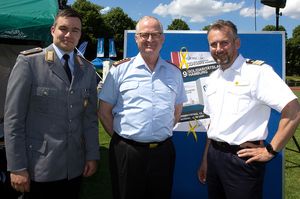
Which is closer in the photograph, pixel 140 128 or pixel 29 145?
pixel 29 145

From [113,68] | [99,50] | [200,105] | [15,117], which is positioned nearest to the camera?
[15,117]

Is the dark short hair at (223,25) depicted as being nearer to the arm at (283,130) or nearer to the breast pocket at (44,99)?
Answer: the arm at (283,130)

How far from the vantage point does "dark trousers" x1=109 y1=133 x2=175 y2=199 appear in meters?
2.99

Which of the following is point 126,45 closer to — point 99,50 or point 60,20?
point 60,20

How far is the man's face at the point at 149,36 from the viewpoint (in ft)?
9.83

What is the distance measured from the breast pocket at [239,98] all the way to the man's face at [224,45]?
0.25 meters

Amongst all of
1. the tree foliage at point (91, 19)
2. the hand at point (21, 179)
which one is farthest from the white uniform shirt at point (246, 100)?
the tree foliage at point (91, 19)

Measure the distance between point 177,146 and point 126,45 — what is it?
4.40ft

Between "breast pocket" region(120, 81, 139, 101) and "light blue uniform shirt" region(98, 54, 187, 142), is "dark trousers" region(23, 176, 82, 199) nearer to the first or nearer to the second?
"light blue uniform shirt" region(98, 54, 187, 142)

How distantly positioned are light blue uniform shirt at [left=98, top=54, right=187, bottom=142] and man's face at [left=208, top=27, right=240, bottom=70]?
1.68 ft

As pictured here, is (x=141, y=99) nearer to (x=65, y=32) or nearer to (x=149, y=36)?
(x=149, y=36)

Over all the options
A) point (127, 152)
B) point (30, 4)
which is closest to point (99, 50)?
point (30, 4)

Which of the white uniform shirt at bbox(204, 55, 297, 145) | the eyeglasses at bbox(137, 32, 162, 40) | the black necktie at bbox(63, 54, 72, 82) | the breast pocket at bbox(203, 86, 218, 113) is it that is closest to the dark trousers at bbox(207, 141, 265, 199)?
the white uniform shirt at bbox(204, 55, 297, 145)

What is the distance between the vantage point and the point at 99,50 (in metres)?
32.0
